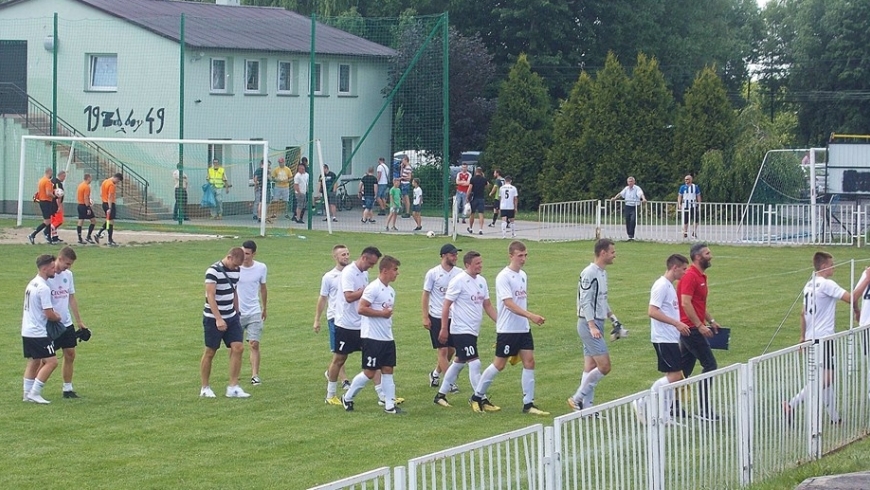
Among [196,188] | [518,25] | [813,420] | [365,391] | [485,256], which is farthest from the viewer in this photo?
[518,25]

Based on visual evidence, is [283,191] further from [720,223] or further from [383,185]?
[720,223]

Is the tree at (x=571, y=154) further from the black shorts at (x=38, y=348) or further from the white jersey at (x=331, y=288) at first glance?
the black shorts at (x=38, y=348)

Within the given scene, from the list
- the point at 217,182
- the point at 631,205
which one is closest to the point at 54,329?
the point at 631,205

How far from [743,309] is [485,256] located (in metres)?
9.03

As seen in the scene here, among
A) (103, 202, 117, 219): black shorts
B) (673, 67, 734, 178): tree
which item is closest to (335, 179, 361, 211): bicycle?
(103, 202, 117, 219): black shorts

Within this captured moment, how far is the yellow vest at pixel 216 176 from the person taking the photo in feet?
127

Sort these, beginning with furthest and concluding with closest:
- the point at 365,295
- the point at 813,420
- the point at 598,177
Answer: the point at 598,177
the point at 365,295
the point at 813,420

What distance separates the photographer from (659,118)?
152 ft

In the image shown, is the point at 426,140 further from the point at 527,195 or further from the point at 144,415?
the point at 144,415

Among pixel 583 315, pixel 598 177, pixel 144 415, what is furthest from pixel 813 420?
pixel 598 177

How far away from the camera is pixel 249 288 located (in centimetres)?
1489

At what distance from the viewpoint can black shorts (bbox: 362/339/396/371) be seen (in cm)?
1319

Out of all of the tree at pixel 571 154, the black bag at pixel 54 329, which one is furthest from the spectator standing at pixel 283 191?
the black bag at pixel 54 329

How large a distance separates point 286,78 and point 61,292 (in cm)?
3186
